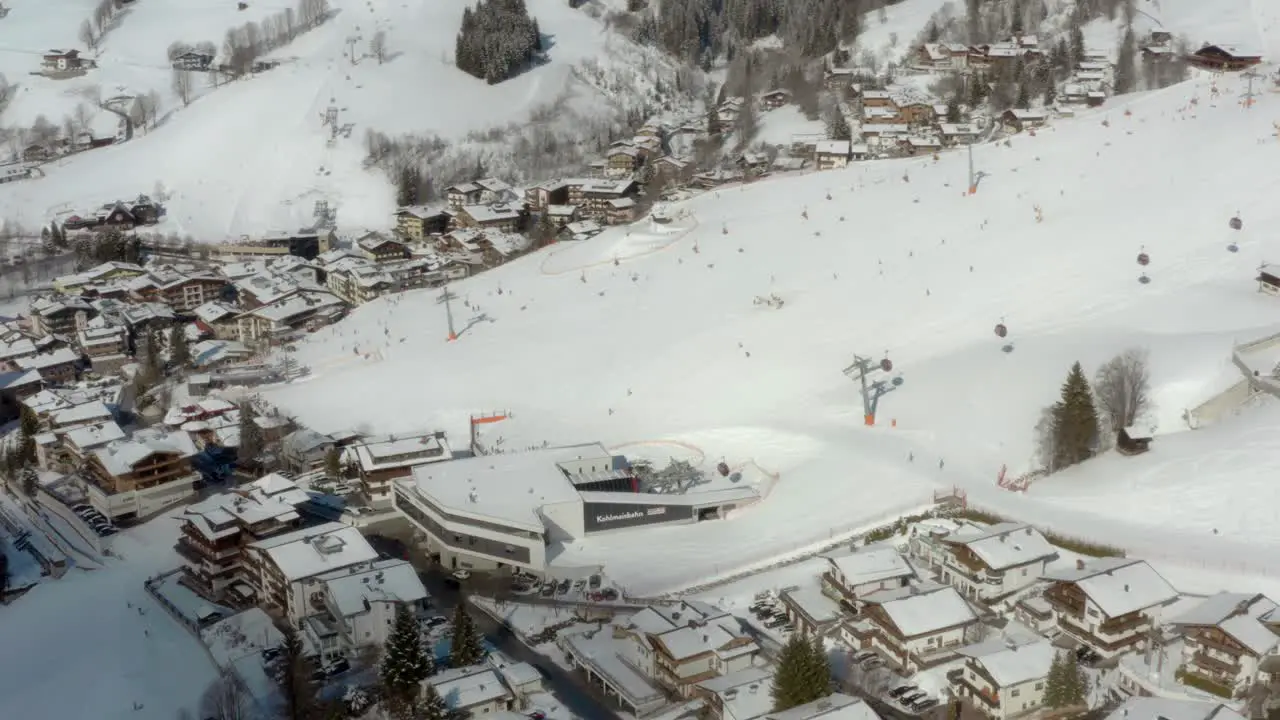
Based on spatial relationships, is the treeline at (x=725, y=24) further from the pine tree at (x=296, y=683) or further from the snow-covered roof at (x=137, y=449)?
the pine tree at (x=296, y=683)

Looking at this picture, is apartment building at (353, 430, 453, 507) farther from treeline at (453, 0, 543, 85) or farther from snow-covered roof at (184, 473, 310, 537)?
treeline at (453, 0, 543, 85)

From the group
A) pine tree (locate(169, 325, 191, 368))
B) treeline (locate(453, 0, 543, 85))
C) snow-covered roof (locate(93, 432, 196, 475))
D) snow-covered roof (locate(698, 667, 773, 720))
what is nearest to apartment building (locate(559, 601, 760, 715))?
snow-covered roof (locate(698, 667, 773, 720))

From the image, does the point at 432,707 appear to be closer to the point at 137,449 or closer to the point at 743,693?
the point at 743,693

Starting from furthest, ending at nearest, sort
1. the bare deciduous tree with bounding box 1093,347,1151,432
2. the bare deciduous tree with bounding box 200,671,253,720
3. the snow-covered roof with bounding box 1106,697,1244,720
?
1. the bare deciduous tree with bounding box 1093,347,1151,432
2. the bare deciduous tree with bounding box 200,671,253,720
3. the snow-covered roof with bounding box 1106,697,1244,720

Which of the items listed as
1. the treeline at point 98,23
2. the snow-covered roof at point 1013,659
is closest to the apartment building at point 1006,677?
the snow-covered roof at point 1013,659

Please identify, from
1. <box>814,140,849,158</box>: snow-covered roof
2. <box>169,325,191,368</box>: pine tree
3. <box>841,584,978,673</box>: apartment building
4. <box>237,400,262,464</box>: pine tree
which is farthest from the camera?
<box>814,140,849,158</box>: snow-covered roof

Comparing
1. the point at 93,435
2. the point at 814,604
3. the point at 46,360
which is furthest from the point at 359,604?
the point at 46,360
